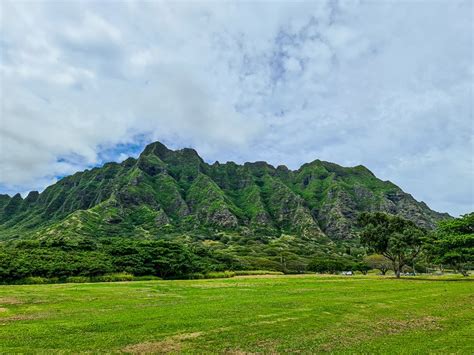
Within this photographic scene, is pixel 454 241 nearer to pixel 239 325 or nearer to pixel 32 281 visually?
pixel 239 325

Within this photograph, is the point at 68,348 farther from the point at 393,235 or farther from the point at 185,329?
the point at 393,235

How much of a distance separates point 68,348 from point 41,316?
10607 mm

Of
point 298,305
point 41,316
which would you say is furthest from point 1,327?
point 298,305

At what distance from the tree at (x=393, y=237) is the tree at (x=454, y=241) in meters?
4.32

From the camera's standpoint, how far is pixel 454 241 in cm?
6631

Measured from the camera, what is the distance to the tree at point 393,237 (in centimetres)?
7775

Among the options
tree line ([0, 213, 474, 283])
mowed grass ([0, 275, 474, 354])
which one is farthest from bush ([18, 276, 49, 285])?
mowed grass ([0, 275, 474, 354])

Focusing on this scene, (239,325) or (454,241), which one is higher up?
(454,241)

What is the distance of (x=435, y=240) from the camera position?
73.5m

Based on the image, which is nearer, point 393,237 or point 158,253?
point 393,237

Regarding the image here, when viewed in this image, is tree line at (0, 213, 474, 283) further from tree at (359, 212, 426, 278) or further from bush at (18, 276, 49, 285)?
bush at (18, 276, 49, 285)

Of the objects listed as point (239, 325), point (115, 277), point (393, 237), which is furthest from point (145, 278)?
point (393, 237)

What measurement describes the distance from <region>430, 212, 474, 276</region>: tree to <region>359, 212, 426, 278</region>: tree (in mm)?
4315

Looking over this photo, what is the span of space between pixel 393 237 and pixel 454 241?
13173mm
